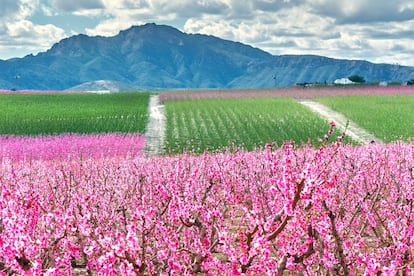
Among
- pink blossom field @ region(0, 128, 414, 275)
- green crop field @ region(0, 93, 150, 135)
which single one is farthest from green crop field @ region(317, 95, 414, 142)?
pink blossom field @ region(0, 128, 414, 275)

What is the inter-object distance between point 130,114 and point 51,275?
4870 cm

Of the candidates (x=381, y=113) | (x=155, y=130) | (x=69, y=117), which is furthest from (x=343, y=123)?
(x=69, y=117)

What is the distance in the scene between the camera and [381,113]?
164ft

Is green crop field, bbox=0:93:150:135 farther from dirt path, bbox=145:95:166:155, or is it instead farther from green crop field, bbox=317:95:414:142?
green crop field, bbox=317:95:414:142

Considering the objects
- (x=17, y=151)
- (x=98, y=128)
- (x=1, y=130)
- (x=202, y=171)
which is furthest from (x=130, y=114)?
(x=202, y=171)

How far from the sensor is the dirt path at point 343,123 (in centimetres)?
3951

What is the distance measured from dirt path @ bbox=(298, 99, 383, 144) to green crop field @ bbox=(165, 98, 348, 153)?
51.3 inches

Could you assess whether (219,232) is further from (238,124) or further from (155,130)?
(238,124)

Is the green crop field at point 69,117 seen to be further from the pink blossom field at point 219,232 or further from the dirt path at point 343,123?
the pink blossom field at point 219,232

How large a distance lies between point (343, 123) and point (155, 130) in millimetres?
14647

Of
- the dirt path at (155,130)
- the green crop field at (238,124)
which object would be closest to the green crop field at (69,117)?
the dirt path at (155,130)

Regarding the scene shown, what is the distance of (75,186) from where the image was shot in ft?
40.8

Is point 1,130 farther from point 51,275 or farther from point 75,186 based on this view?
point 51,275

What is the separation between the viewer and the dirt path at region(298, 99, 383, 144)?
130 ft
